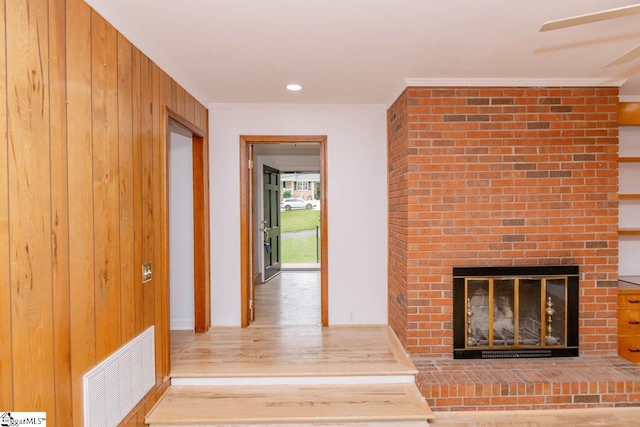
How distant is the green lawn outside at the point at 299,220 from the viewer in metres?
11.6

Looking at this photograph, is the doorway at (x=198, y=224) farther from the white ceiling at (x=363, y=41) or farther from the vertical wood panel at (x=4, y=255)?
the vertical wood panel at (x=4, y=255)

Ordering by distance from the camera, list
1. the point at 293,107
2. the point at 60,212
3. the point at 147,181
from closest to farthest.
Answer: the point at 60,212 → the point at 147,181 → the point at 293,107

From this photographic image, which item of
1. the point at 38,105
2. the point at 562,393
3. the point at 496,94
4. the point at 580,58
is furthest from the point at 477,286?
the point at 38,105

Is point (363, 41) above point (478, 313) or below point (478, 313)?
above

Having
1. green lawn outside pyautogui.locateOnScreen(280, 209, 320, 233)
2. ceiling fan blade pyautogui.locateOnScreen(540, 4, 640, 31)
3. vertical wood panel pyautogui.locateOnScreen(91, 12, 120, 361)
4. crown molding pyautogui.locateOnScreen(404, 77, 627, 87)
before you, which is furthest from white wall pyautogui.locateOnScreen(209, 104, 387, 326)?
green lawn outside pyautogui.locateOnScreen(280, 209, 320, 233)

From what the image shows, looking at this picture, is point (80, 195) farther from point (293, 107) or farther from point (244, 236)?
point (293, 107)

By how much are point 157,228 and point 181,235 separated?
1.36 metres

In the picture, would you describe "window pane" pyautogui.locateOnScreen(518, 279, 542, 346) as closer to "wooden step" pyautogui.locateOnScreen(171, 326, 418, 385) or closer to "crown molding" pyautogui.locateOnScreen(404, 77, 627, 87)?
"wooden step" pyautogui.locateOnScreen(171, 326, 418, 385)

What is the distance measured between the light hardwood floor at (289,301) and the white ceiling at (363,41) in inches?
95.1

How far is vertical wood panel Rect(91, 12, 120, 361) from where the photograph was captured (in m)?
1.87

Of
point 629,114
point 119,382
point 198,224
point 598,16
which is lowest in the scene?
point 119,382

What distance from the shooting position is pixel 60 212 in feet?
5.26

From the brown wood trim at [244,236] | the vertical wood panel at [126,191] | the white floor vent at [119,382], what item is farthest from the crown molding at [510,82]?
the white floor vent at [119,382]

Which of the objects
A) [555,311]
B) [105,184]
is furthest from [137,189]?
[555,311]
